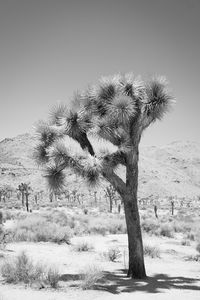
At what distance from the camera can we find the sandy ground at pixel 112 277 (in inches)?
277

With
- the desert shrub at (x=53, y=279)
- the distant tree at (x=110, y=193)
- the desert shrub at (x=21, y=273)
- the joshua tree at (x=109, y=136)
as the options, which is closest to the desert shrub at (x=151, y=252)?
the joshua tree at (x=109, y=136)

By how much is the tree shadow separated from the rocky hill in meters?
54.8

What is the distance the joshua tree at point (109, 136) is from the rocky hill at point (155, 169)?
177 feet

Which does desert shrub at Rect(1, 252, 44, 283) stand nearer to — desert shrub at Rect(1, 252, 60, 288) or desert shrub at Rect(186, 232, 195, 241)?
desert shrub at Rect(1, 252, 60, 288)

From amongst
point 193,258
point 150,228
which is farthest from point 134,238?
point 150,228

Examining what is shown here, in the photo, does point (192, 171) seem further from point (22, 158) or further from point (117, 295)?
point (117, 295)

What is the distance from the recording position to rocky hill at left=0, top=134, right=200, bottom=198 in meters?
84.1

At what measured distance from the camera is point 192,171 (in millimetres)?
103812

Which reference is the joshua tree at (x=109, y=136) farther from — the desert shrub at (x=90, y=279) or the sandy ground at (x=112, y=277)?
the desert shrub at (x=90, y=279)

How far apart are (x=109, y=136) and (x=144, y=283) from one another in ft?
12.0

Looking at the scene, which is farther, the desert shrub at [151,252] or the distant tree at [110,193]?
the distant tree at [110,193]

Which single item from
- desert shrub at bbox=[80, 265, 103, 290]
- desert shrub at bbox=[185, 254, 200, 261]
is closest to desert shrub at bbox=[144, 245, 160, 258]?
desert shrub at bbox=[185, 254, 200, 261]

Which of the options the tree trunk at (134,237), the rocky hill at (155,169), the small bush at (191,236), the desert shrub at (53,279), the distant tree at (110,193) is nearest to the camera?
the desert shrub at (53,279)

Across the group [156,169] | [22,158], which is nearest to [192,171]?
[156,169]
